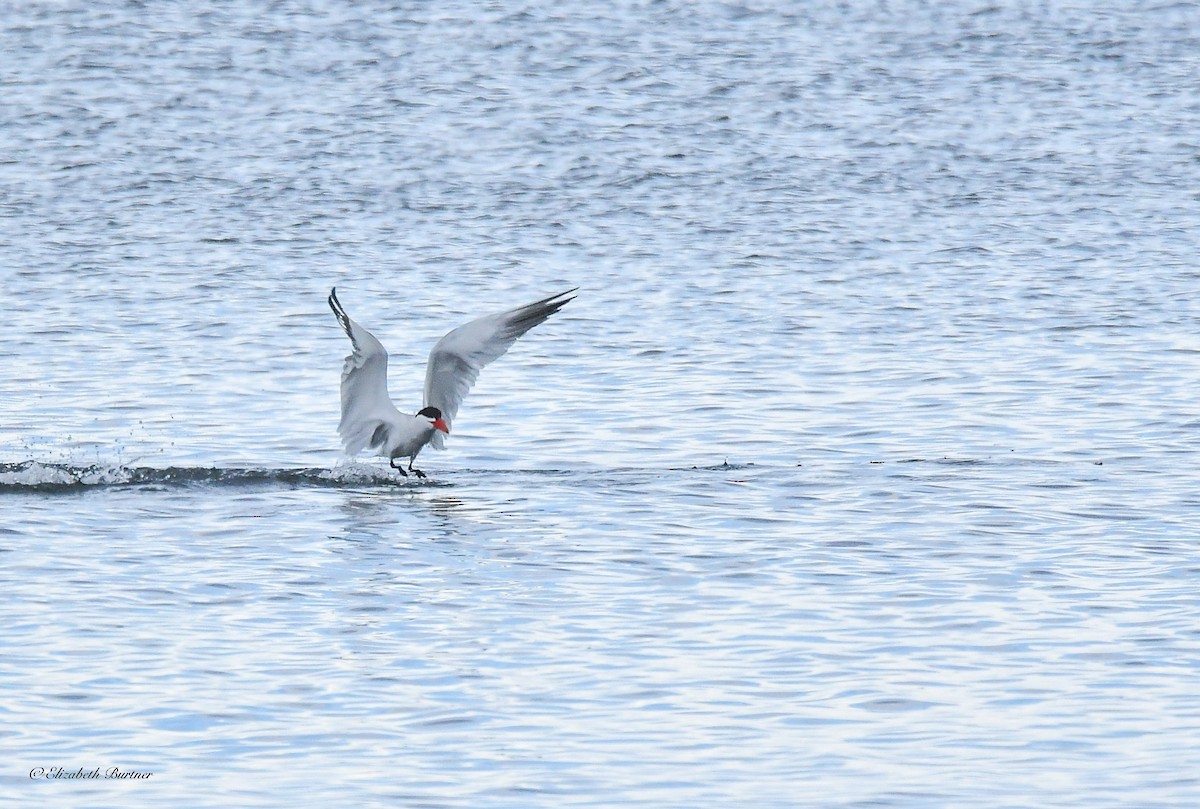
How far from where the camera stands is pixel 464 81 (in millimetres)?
39156

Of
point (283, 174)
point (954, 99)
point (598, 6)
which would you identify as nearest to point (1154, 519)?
point (283, 174)

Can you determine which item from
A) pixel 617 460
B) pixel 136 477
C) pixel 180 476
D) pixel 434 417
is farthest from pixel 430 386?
pixel 136 477

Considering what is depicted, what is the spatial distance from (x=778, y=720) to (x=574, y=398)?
8145 mm

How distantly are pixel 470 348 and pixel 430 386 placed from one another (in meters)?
0.44

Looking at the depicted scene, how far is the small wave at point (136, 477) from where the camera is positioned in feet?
45.4

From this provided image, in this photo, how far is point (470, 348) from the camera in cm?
1451

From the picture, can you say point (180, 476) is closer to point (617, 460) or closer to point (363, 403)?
point (363, 403)

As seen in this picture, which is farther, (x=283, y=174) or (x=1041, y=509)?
(x=283, y=174)

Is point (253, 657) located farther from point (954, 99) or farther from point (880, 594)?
point (954, 99)

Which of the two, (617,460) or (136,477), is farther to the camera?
(617,460)

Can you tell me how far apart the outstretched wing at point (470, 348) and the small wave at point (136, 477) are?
892 millimetres

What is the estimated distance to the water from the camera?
8758 mm

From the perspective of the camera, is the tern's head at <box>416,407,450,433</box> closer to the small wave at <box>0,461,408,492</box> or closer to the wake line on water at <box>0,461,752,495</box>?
the wake line on water at <box>0,461,752,495</box>

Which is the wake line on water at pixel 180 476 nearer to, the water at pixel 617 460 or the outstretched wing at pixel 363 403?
the water at pixel 617 460
